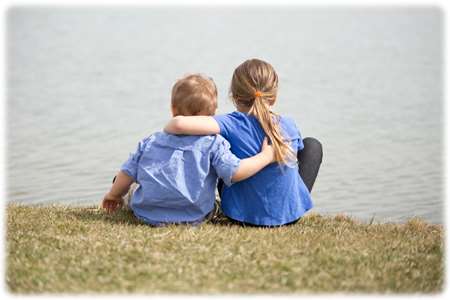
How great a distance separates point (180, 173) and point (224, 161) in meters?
0.30

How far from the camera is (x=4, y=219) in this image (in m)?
5.06

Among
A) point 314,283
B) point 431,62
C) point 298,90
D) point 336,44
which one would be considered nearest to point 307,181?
point 314,283

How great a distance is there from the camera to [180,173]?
4.91 meters

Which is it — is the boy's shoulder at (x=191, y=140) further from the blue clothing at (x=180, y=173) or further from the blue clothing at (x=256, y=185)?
the blue clothing at (x=256, y=185)

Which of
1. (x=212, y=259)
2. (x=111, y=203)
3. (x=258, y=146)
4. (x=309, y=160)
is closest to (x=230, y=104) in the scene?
(x=309, y=160)

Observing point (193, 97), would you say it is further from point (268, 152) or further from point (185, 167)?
point (268, 152)

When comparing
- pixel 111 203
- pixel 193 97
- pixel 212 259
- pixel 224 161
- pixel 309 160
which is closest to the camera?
pixel 212 259

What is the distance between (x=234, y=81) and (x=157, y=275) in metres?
1.75

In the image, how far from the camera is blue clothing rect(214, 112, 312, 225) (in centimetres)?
504

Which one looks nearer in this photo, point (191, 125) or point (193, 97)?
point (191, 125)

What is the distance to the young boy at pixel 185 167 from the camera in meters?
4.89


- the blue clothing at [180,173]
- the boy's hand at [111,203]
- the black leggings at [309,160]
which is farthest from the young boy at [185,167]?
the black leggings at [309,160]

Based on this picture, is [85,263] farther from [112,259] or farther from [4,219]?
[4,219]

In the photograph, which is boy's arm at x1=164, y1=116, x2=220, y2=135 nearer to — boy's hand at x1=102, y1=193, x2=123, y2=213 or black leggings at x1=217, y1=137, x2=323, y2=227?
boy's hand at x1=102, y1=193, x2=123, y2=213
